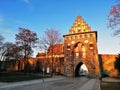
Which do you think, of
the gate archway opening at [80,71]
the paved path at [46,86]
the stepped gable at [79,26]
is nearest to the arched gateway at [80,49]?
the stepped gable at [79,26]

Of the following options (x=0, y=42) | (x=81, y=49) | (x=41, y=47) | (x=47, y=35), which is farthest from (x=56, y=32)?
(x=0, y=42)

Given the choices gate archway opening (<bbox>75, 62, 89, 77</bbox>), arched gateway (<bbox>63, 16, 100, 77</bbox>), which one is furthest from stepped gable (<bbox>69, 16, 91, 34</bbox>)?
gate archway opening (<bbox>75, 62, 89, 77</bbox>)

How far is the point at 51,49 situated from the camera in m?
44.0

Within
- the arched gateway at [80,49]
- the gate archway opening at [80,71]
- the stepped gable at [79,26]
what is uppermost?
the stepped gable at [79,26]

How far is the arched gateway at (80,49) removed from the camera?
42.0 meters

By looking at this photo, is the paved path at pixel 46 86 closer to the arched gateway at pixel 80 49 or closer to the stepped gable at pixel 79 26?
the arched gateway at pixel 80 49

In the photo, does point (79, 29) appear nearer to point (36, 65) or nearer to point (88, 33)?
point (88, 33)

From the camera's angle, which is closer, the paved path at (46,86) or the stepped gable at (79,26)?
the paved path at (46,86)

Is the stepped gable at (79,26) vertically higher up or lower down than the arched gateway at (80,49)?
higher up

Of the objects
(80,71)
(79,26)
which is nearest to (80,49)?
(79,26)

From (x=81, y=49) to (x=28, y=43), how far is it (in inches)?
628

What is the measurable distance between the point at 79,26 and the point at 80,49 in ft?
24.0

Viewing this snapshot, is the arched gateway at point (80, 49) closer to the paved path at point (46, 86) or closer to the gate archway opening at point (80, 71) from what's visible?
the gate archway opening at point (80, 71)

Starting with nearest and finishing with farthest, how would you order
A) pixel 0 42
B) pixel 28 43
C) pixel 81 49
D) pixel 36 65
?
pixel 28 43, pixel 81 49, pixel 0 42, pixel 36 65
